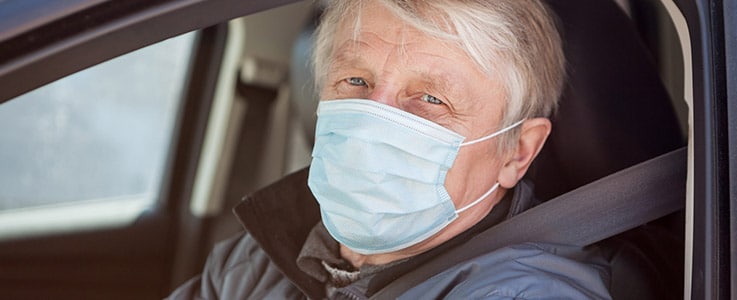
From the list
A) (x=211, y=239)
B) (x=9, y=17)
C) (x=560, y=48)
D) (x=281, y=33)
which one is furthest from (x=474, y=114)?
(x=211, y=239)

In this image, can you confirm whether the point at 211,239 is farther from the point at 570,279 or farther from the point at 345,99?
the point at 570,279

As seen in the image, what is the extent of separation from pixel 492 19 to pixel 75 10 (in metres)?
0.85

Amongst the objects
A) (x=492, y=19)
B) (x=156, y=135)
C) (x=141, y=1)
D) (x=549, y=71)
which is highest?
(x=141, y=1)

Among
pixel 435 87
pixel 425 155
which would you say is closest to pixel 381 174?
pixel 425 155

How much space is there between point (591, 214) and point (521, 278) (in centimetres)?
19

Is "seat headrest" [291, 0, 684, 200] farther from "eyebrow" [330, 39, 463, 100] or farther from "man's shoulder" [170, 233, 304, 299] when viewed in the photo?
"man's shoulder" [170, 233, 304, 299]

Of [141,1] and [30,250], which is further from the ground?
[141,1]

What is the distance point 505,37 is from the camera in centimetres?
183

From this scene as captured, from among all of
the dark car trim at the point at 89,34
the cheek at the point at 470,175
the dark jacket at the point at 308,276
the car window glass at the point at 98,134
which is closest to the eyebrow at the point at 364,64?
the cheek at the point at 470,175

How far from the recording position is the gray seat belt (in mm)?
1676

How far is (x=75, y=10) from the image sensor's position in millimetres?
1168

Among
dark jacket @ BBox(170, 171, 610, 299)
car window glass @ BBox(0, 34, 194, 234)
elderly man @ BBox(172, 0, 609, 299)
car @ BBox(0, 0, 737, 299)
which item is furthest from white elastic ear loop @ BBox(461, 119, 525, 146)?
car window glass @ BBox(0, 34, 194, 234)

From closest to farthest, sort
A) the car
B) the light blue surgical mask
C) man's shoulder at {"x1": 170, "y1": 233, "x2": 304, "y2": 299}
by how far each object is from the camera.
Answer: the light blue surgical mask → man's shoulder at {"x1": 170, "y1": 233, "x2": 304, "y2": 299} → the car

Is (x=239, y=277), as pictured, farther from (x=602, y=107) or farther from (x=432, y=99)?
(x=602, y=107)
